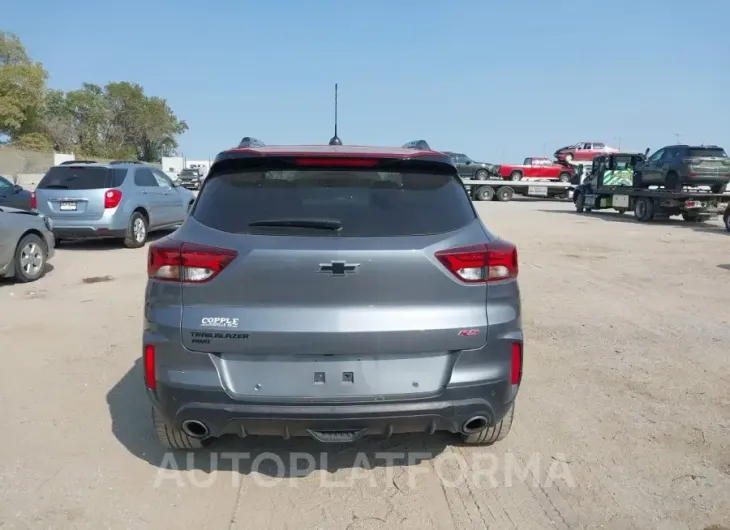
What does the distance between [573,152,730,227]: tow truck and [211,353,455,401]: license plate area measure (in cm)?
1850

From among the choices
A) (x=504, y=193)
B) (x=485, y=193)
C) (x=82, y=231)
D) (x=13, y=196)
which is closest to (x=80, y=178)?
(x=82, y=231)

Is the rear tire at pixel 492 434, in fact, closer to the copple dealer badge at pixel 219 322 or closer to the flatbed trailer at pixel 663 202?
the copple dealer badge at pixel 219 322

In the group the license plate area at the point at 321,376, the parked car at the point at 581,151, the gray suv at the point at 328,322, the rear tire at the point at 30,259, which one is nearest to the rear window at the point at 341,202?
the gray suv at the point at 328,322

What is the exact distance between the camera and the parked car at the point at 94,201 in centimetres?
1203

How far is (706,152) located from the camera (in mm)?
20141

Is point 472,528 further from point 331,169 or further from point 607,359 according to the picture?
point 607,359

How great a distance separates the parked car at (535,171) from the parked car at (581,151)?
234 cm

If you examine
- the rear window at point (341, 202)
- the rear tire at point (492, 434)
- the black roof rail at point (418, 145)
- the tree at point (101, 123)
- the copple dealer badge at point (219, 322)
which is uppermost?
the tree at point (101, 123)

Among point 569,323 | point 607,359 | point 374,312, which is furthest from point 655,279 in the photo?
point 374,312

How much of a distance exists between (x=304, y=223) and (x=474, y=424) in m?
1.36

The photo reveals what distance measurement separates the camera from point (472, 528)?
295 centimetres

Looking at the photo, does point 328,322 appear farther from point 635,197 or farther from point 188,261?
point 635,197

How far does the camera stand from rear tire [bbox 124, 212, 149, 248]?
1269 cm

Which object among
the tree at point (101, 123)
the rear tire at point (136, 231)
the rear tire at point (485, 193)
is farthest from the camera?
the tree at point (101, 123)
